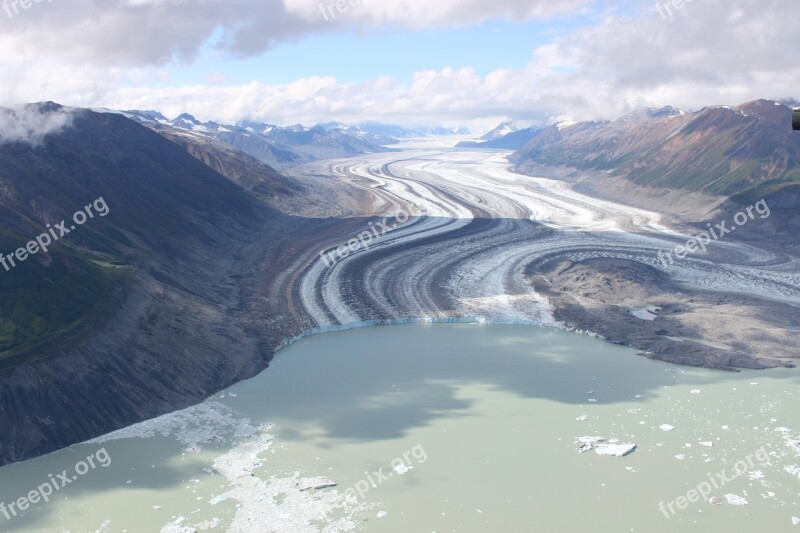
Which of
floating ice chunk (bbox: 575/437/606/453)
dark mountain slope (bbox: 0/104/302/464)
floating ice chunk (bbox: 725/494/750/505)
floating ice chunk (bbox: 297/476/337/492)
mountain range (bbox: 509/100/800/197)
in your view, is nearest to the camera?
floating ice chunk (bbox: 725/494/750/505)

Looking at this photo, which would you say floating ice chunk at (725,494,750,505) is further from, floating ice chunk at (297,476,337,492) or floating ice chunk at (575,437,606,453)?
floating ice chunk at (297,476,337,492)

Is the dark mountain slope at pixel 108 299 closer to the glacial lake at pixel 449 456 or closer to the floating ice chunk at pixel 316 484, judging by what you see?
the glacial lake at pixel 449 456

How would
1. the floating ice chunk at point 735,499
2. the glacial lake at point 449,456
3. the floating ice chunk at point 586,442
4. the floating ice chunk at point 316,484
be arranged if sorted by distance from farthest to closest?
1. the floating ice chunk at point 586,442
2. the floating ice chunk at point 316,484
3. the floating ice chunk at point 735,499
4. the glacial lake at point 449,456

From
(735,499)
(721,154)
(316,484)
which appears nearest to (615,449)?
(735,499)

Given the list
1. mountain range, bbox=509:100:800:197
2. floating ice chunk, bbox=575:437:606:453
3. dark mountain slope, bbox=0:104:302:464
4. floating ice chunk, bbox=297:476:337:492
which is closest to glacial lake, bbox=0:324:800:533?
floating ice chunk, bbox=297:476:337:492

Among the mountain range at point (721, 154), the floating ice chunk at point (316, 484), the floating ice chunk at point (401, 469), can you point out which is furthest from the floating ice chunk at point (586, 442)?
the mountain range at point (721, 154)

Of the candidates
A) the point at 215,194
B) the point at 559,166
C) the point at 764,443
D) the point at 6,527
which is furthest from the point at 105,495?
the point at 559,166

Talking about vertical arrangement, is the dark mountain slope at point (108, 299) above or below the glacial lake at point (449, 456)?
above
